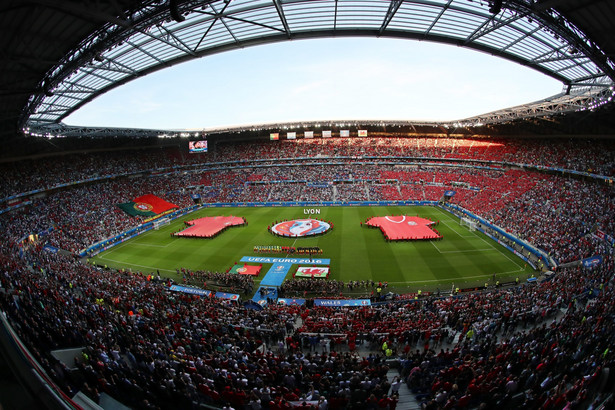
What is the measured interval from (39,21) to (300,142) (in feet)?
205

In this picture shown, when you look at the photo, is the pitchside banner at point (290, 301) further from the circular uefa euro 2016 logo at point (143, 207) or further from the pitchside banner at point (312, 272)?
the circular uefa euro 2016 logo at point (143, 207)

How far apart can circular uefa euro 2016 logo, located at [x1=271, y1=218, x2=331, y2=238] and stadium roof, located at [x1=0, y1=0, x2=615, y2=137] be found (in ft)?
72.2

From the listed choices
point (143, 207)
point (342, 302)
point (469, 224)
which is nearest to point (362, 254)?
point (342, 302)

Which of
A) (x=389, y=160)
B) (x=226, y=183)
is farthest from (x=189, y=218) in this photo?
(x=389, y=160)

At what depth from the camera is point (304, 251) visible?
31766 mm

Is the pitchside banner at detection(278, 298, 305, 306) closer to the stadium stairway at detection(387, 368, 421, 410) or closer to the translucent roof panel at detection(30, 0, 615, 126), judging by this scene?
the stadium stairway at detection(387, 368, 421, 410)

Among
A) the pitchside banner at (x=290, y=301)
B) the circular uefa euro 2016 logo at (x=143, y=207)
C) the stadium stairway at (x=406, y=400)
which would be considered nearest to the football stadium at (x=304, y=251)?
the stadium stairway at (x=406, y=400)

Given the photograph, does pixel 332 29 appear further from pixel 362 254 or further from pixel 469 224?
pixel 469 224

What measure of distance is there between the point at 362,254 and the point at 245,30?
22.2m

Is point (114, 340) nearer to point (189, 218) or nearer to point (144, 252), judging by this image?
point (144, 252)

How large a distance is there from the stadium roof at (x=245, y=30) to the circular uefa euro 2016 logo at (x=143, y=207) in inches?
959

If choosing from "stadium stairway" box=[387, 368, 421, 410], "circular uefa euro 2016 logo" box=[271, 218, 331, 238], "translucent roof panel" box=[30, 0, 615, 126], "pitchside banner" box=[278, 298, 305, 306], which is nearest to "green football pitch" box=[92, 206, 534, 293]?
"circular uefa euro 2016 logo" box=[271, 218, 331, 238]

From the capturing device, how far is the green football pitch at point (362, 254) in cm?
2600

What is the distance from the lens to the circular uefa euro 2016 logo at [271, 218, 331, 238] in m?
37.7
